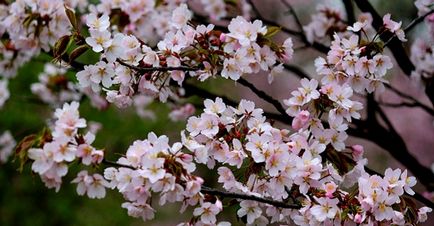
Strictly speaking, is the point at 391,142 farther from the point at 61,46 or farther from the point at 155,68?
the point at 61,46

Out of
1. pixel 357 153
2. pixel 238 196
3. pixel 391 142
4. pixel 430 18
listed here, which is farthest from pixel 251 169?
pixel 391 142

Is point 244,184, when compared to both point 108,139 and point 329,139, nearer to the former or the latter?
point 329,139

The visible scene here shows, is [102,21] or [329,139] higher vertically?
[102,21]

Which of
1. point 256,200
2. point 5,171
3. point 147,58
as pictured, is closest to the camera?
point 256,200

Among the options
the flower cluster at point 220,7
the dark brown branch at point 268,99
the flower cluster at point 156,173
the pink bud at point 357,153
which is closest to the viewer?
the flower cluster at point 156,173

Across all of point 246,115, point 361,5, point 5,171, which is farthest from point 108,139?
point 246,115

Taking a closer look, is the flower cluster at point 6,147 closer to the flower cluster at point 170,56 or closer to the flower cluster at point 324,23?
the flower cluster at point 324,23

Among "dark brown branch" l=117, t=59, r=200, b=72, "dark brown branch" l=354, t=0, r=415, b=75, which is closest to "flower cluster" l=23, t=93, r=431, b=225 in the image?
"dark brown branch" l=117, t=59, r=200, b=72

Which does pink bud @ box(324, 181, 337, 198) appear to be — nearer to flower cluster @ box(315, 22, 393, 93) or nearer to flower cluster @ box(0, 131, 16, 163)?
flower cluster @ box(315, 22, 393, 93)

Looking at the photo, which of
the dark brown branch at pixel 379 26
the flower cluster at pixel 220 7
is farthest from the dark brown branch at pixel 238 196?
the flower cluster at pixel 220 7
